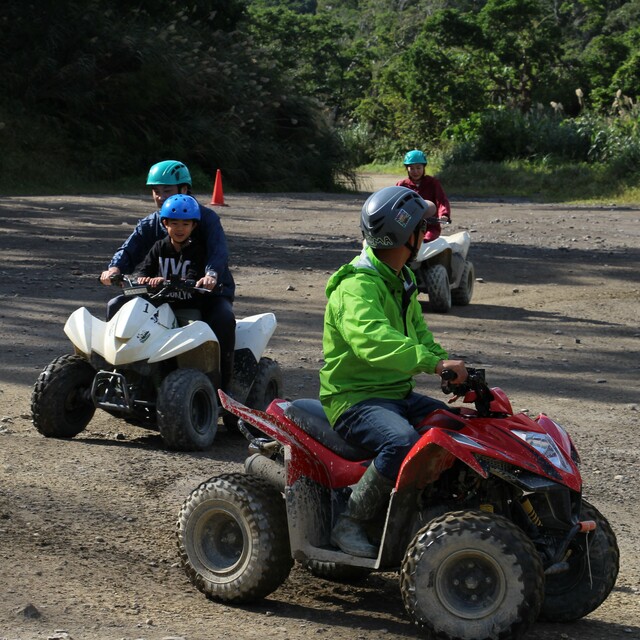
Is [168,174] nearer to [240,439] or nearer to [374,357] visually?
[240,439]

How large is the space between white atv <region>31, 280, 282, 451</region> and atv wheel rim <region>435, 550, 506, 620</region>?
317 centimetres

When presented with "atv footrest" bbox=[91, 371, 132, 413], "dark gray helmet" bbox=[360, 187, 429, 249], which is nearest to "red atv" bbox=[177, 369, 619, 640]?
"dark gray helmet" bbox=[360, 187, 429, 249]

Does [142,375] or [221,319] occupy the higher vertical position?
[221,319]

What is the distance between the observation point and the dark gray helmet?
462cm

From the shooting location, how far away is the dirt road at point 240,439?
465 cm

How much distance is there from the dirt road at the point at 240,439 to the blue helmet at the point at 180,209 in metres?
1.36

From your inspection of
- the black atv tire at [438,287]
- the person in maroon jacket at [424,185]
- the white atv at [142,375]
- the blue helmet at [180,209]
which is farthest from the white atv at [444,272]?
the white atv at [142,375]

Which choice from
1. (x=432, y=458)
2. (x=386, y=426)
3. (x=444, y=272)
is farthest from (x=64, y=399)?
(x=444, y=272)

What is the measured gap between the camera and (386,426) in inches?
176

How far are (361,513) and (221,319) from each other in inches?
129

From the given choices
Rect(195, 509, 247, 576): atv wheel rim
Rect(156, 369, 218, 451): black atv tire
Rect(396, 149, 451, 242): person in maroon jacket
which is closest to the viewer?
Rect(195, 509, 247, 576): atv wheel rim

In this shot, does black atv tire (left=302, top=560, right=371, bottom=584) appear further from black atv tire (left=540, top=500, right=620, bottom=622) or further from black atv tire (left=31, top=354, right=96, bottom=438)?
black atv tire (left=31, top=354, right=96, bottom=438)

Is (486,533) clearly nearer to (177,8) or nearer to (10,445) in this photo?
(10,445)

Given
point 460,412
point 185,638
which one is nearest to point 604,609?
point 460,412
